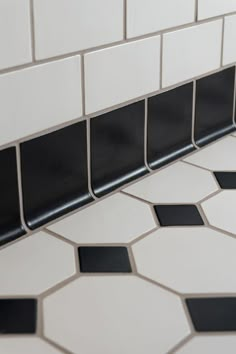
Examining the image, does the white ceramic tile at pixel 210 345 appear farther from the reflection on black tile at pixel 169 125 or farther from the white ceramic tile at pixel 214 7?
the white ceramic tile at pixel 214 7

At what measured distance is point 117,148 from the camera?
3.64 ft

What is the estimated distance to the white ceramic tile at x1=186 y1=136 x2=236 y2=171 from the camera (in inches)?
47.6

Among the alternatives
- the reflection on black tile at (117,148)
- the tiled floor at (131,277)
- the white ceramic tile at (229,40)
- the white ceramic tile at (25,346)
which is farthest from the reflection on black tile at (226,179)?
the white ceramic tile at (25,346)

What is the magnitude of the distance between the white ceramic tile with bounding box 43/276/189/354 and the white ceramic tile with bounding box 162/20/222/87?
422mm

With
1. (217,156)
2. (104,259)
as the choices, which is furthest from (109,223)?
(217,156)

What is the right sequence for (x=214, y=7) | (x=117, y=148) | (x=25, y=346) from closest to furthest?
(x=25, y=346) → (x=117, y=148) → (x=214, y=7)

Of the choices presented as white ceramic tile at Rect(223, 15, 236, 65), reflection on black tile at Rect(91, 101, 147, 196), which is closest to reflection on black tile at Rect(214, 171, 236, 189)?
reflection on black tile at Rect(91, 101, 147, 196)

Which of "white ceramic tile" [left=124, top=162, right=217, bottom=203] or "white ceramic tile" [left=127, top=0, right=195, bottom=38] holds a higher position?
"white ceramic tile" [left=127, top=0, right=195, bottom=38]

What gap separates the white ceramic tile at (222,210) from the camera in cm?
101

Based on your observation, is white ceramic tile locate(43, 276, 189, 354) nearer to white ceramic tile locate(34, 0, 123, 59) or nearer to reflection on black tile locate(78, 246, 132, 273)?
reflection on black tile locate(78, 246, 132, 273)

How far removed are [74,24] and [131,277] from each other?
13.7 inches

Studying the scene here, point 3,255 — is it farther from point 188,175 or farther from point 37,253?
point 188,175

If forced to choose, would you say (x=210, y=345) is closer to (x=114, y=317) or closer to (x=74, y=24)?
(x=114, y=317)

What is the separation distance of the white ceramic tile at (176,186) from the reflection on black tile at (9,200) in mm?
210
